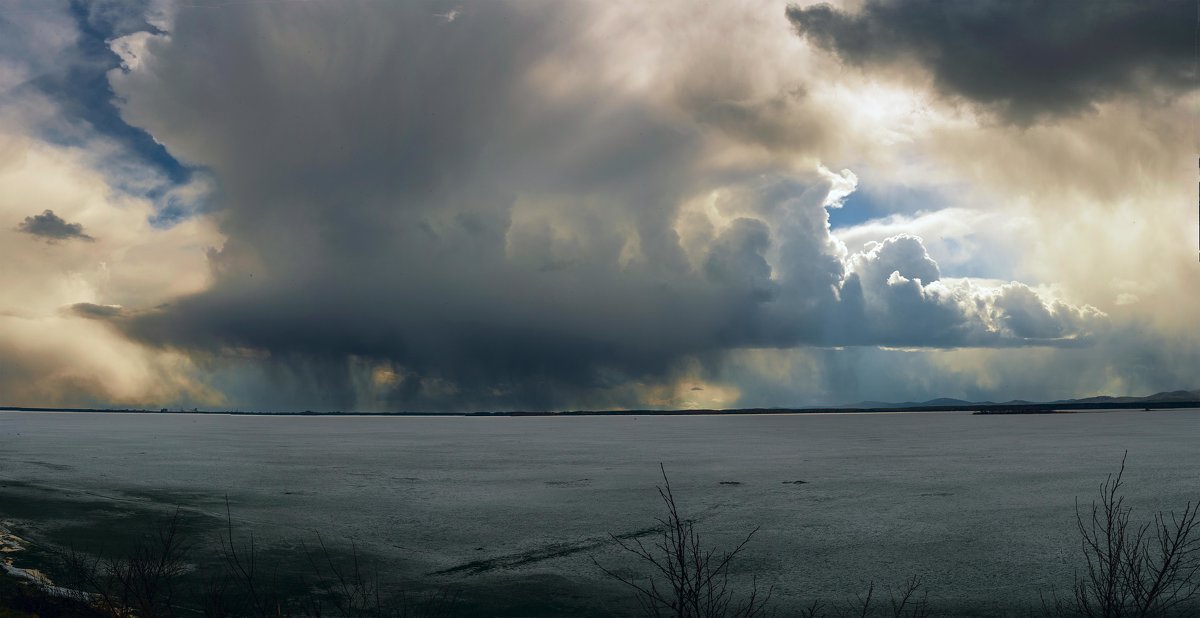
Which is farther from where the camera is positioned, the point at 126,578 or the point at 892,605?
the point at 892,605

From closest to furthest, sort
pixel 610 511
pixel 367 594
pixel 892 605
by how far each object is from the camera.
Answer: pixel 892 605 → pixel 367 594 → pixel 610 511

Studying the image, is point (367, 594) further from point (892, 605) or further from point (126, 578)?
point (892, 605)

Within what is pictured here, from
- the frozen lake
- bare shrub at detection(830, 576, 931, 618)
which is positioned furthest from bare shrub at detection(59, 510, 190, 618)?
bare shrub at detection(830, 576, 931, 618)

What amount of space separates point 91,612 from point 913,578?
742 inches

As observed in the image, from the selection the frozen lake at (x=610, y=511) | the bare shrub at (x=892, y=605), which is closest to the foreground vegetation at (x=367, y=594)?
the bare shrub at (x=892, y=605)

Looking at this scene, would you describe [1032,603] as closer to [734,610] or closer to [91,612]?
[734,610]

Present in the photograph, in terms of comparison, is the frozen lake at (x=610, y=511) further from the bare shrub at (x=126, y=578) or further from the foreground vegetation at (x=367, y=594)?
the bare shrub at (x=126, y=578)

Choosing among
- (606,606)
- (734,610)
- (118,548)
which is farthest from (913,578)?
(118,548)

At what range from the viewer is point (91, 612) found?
1519 cm

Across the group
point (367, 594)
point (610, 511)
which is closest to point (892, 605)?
point (367, 594)

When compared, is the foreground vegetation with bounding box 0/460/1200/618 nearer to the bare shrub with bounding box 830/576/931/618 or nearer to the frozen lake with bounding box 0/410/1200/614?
the bare shrub with bounding box 830/576/931/618

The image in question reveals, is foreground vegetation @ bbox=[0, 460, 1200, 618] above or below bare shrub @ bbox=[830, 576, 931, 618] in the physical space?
above

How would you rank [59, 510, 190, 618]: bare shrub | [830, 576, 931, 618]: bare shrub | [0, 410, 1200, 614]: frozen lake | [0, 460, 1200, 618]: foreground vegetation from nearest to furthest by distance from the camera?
[59, 510, 190, 618]: bare shrub
[0, 460, 1200, 618]: foreground vegetation
[830, 576, 931, 618]: bare shrub
[0, 410, 1200, 614]: frozen lake

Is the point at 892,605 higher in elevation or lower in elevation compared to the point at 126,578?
lower
